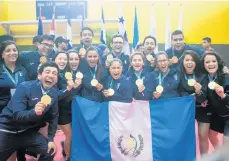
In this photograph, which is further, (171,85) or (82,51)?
(82,51)

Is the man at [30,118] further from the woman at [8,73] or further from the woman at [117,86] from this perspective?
the woman at [117,86]

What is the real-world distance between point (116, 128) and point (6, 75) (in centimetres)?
178

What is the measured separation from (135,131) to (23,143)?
1548 millimetres

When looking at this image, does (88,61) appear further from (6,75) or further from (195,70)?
(195,70)

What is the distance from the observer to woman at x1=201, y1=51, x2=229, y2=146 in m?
4.01

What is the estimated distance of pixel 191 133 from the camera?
13.7 ft

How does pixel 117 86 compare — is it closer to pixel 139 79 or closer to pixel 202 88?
pixel 139 79

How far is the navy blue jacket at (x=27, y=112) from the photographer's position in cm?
357

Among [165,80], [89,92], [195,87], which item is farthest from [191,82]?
[89,92]

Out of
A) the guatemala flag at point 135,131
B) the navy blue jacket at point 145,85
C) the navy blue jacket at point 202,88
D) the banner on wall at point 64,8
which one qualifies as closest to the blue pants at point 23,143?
the guatemala flag at point 135,131

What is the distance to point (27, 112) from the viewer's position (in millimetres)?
3541

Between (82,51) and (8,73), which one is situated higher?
(82,51)

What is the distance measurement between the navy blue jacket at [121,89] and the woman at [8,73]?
1.35 m

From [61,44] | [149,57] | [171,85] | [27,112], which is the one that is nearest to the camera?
[27,112]
